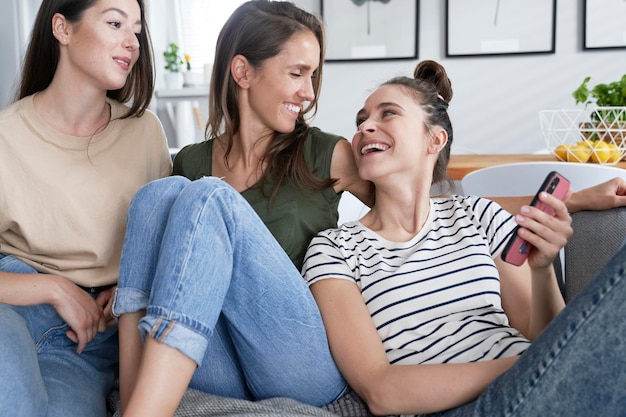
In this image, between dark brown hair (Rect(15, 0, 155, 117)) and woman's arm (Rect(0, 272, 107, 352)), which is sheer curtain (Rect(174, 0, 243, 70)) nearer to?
dark brown hair (Rect(15, 0, 155, 117))

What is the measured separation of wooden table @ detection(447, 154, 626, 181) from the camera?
229cm

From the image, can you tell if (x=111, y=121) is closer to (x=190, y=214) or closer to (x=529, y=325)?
(x=190, y=214)

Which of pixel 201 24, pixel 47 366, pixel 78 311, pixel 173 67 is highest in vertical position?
pixel 201 24

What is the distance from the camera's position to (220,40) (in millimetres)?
1793

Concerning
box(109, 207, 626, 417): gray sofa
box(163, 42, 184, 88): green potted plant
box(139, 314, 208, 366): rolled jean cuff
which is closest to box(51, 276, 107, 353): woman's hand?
box(109, 207, 626, 417): gray sofa

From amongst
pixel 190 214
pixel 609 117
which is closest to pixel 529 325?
pixel 190 214

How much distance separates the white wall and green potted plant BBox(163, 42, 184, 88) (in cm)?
88

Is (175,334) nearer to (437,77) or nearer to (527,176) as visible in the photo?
(437,77)

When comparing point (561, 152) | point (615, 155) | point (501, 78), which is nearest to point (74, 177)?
point (561, 152)

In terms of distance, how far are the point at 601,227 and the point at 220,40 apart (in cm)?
103

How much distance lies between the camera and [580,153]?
7.31 feet

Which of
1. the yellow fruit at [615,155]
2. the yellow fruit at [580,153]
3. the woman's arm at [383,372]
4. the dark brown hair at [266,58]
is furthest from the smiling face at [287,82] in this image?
the yellow fruit at [615,155]

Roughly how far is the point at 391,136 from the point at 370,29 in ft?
10.1

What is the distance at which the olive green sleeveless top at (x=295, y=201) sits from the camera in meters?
1.56
